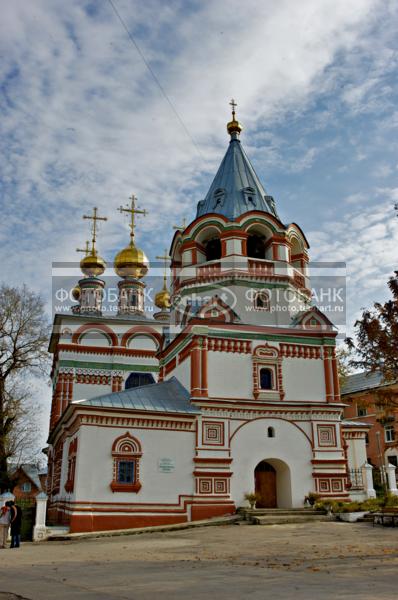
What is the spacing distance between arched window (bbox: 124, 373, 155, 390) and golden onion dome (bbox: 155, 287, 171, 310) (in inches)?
266

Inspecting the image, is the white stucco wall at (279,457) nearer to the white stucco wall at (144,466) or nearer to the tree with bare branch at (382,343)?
the white stucco wall at (144,466)

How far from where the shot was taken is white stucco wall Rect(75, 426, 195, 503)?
1445 centimetres

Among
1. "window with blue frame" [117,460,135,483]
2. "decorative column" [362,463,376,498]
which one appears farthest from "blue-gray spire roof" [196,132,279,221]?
"decorative column" [362,463,376,498]

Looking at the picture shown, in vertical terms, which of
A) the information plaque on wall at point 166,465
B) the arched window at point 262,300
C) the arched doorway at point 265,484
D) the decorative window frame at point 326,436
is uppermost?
the arched window at point 262,300

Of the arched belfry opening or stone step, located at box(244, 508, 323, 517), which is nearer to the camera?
stone step, located at box(244, 508, 323, 517)

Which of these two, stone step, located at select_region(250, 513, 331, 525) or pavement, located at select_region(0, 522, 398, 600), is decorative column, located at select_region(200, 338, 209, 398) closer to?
stone step, located at select_region(250, 513, 331, 525)

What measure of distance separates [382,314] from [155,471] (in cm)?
746

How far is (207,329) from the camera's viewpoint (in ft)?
55.2

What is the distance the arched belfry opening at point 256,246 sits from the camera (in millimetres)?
19516

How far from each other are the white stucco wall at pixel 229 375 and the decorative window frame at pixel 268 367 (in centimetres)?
17

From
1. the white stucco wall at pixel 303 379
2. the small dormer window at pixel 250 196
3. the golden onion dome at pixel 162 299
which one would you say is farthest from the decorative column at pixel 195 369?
the golden onion dome at pixel 162 299

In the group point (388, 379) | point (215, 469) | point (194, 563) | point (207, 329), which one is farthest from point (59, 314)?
point (194, 563)

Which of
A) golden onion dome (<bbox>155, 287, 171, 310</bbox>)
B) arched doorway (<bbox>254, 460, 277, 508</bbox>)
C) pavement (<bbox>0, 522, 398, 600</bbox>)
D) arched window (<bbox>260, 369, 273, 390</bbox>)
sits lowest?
pavement (<bbox>0, 522, 398, 600</bbox>)

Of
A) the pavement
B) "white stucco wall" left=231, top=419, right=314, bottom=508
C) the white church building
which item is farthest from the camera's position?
"white stucco wall" left=231, top=419, right=314, bottom=508
